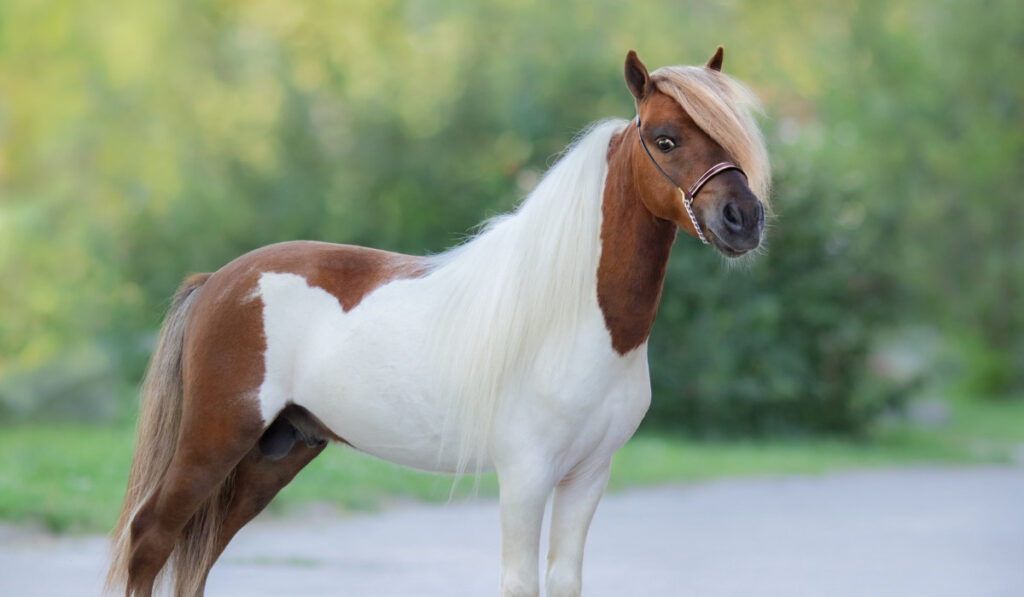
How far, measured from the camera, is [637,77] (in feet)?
10.2

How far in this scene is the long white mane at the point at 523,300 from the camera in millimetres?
3143

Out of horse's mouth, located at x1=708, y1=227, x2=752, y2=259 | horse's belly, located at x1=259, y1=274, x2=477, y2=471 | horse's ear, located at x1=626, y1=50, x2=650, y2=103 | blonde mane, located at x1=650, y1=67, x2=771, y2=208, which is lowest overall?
horse's belly, located at x1=259, y1=274, x2=477, y2=471

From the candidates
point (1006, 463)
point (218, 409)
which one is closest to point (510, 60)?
point (1006, 463)

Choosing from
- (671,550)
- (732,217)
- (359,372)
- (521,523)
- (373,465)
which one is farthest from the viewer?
(373,465)

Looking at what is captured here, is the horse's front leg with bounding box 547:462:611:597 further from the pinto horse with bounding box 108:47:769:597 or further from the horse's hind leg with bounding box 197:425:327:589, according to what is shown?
the horse's hind leg with bounding box 197:425:327:589

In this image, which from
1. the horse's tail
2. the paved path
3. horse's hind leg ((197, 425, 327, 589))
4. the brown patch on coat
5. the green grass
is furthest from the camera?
the green grass

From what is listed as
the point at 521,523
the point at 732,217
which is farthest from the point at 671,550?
the point at 732,217

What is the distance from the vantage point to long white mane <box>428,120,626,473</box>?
3.14 m

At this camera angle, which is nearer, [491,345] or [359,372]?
[491,345]

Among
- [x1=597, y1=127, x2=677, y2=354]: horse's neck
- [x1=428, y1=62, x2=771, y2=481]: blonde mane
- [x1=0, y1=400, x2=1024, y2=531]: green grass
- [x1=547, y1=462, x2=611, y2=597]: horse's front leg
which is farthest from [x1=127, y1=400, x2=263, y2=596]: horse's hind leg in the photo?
[x1=0, y1=400, x2=1024, y2=531]: green grass

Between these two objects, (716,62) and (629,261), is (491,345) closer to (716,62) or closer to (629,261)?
(629,261)

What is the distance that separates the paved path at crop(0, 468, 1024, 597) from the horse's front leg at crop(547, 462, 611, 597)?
76.5 inches

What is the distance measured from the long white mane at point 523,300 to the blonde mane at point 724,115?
344mm

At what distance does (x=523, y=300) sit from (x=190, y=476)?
4.03 feet
